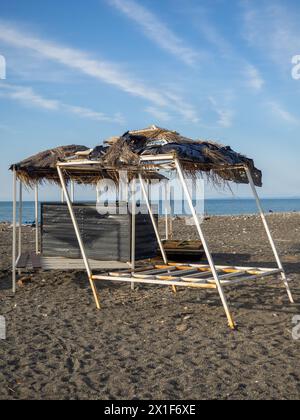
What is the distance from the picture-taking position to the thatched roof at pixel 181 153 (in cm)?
760

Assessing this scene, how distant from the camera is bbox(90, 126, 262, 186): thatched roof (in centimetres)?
760

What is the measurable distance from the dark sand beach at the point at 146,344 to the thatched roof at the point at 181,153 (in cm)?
211

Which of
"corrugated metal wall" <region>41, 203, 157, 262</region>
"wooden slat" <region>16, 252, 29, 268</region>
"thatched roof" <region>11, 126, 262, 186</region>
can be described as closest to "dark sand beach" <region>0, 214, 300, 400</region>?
"wooden slat" <region>16, 252, 29, 268</region>

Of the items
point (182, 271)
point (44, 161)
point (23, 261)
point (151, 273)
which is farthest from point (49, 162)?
point (182, 271)

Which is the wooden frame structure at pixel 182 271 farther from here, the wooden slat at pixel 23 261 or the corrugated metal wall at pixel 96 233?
the wooden slat at pixel 23 261

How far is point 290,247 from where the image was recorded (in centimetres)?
1684

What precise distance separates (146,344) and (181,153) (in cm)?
262

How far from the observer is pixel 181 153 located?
7441 mm

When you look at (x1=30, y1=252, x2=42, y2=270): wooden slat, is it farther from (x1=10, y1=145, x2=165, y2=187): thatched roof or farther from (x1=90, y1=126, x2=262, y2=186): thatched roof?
(x1=90, y1=126, x2=262, y2=186): thatched roof

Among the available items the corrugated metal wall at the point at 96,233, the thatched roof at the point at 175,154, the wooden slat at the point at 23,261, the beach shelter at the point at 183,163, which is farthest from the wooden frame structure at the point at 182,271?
the wooden slat at the point at 23,261

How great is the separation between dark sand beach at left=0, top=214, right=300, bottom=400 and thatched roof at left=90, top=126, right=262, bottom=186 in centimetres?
211

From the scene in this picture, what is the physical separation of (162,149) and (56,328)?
9.29 ft

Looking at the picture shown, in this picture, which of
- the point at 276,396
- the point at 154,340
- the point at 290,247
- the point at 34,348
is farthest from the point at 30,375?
the point at 290,247
